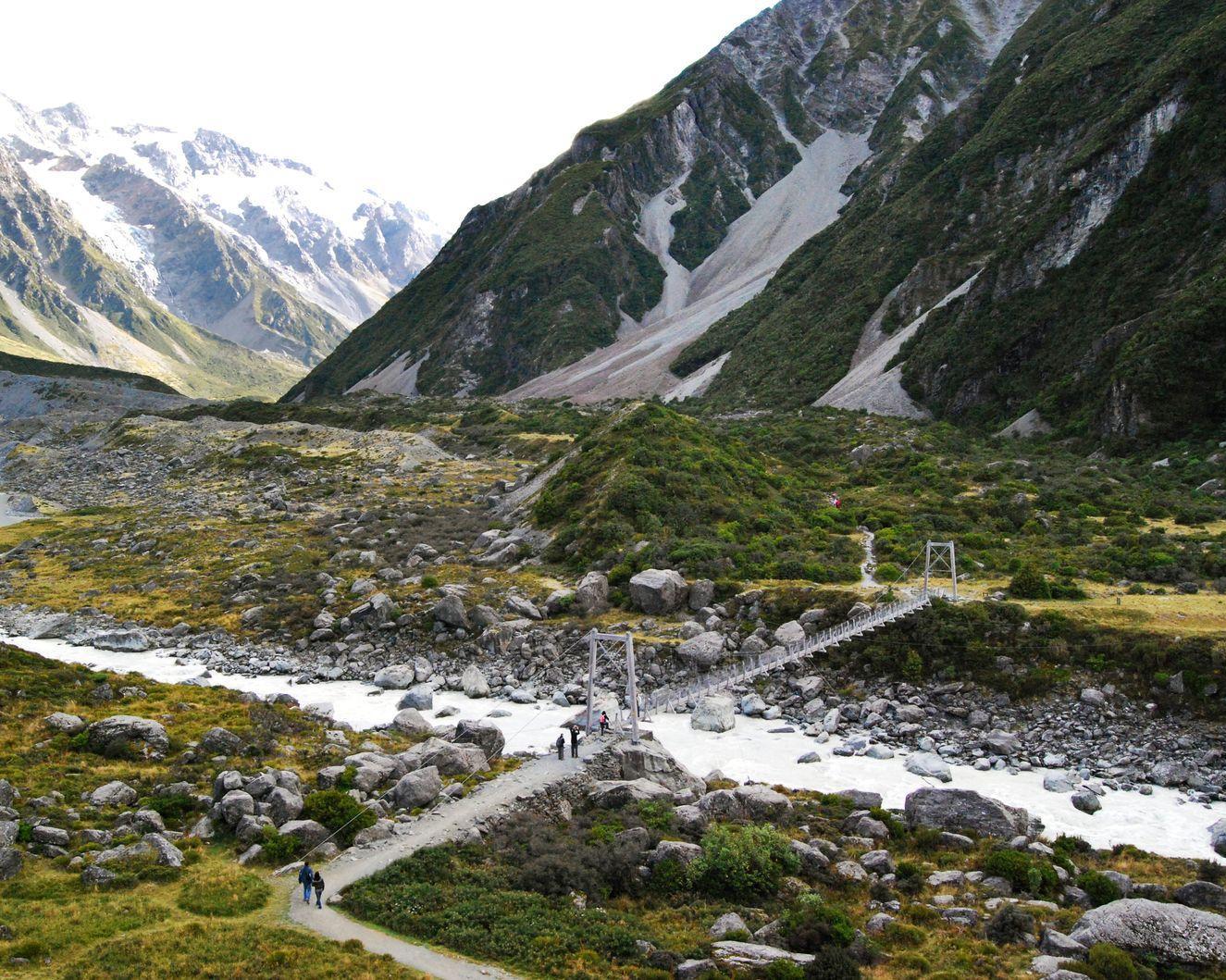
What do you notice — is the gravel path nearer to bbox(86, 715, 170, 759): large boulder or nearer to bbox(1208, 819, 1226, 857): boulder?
bbox(86, 715, 170, 759): large boulder

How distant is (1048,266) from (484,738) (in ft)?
340

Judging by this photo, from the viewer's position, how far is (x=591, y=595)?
159 feet

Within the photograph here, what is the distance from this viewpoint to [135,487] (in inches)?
4070

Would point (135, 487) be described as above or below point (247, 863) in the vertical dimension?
above

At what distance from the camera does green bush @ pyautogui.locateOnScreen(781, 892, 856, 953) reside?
1867cm

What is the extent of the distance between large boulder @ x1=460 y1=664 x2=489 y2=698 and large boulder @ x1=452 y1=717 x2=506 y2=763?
32.1 ft

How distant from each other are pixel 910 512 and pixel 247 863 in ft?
166

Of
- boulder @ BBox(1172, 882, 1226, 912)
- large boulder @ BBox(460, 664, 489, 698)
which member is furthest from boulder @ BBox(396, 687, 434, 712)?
boulder @ BBox(1172, 882, 1226, 912)

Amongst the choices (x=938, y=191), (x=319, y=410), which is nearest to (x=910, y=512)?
(x=938, y=191)

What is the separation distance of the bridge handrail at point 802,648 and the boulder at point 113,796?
69.5 ft

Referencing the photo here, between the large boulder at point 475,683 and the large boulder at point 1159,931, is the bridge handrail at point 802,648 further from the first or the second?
the large boulder at point 1159,931

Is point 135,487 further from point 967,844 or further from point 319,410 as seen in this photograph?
point 967,844

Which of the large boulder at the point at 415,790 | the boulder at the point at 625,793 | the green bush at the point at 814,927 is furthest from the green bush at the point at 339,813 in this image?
the green bush at the point at 814,927

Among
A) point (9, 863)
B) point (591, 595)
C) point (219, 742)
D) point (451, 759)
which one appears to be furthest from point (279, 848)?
point (591, 595)
